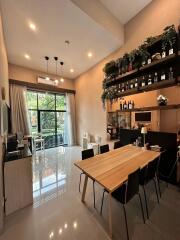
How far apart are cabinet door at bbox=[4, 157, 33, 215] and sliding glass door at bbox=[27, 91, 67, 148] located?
3.99 metres

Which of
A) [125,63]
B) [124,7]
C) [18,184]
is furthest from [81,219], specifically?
[124,7]

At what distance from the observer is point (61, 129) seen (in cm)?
688

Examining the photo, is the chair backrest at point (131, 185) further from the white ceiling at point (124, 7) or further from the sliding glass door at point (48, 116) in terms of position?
the sliding glass door at point (48, 116)

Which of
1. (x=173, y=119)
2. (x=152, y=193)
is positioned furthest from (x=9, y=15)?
(x=152, y=193)

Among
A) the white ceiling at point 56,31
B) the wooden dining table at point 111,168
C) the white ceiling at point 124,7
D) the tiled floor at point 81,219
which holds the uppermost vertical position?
the white ceiling at point 124,7

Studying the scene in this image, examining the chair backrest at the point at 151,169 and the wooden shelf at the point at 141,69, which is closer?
the chair backrest at the point at 151,169

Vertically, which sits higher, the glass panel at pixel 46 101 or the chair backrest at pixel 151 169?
the glass panel at pixel 46 101

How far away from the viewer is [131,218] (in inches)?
72.1

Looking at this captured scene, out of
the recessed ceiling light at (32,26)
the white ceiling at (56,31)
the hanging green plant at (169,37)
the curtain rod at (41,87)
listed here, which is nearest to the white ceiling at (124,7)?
the white ceiling at (56,31)

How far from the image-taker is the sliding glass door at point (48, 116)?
231 inches

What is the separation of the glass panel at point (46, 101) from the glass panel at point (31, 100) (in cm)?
19

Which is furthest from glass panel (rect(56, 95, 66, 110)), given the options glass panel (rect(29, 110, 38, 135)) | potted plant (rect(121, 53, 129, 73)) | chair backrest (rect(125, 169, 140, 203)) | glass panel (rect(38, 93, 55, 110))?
chair backrest (rect(125, 169, 140, 203))

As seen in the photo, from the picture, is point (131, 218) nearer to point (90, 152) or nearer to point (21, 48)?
point (90, 152)

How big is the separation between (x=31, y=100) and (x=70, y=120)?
223 centimetres
